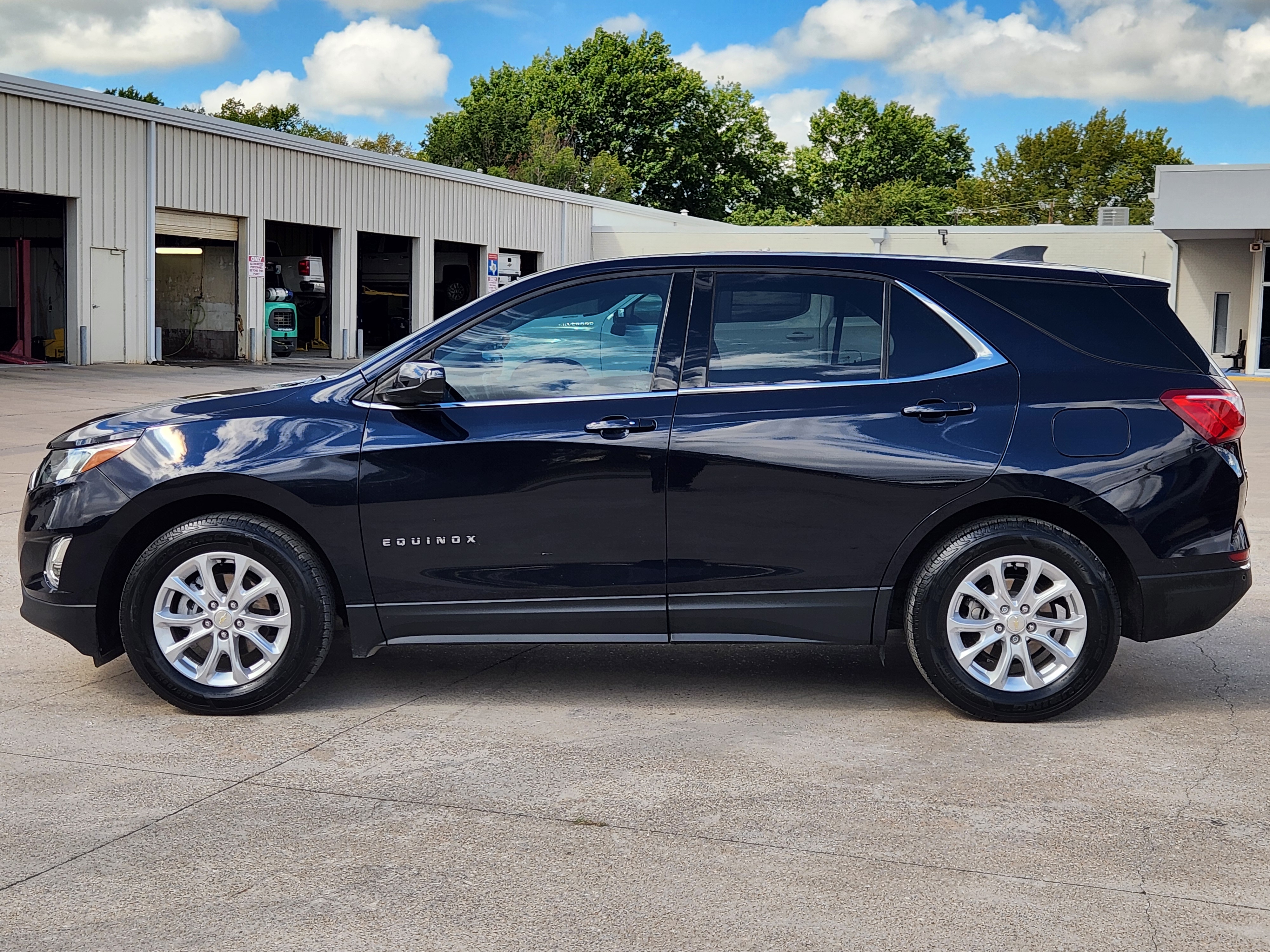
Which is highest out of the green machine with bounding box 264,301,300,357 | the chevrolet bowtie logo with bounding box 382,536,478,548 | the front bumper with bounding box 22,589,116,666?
Answer: the green machine with bounding box 264,301,300,357

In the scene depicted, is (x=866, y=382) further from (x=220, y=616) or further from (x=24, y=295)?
(x=24, y=295)

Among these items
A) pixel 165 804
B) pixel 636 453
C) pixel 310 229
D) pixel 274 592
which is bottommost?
pixel 165 804

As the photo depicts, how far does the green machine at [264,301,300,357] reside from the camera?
3228 centimetres

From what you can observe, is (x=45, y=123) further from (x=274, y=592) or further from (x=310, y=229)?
(x=274, y=592)

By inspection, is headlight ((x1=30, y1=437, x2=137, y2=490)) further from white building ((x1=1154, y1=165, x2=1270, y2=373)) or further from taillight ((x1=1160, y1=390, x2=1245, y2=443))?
white building ((x1=1154, y1=165, x2=1270, y2=373))

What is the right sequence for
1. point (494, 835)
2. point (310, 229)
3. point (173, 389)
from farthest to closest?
point (310, 229) → point (173, 389) → point (494, 835)

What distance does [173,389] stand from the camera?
72.2ft

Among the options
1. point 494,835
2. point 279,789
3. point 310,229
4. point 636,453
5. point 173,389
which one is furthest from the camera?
point 310,229

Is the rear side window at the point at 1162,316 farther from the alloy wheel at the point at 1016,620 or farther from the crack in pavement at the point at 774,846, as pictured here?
the crack in pavement at the point at 774,846

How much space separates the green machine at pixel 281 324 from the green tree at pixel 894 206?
4372cm

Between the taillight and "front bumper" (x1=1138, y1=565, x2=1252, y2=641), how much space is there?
50 cm

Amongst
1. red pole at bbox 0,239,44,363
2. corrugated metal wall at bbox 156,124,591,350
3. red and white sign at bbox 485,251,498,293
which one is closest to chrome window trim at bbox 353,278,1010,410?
red pole at bbox 0,239,44,363

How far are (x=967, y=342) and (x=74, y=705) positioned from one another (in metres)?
3.59

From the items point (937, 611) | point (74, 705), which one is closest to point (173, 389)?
point (74, 705)
